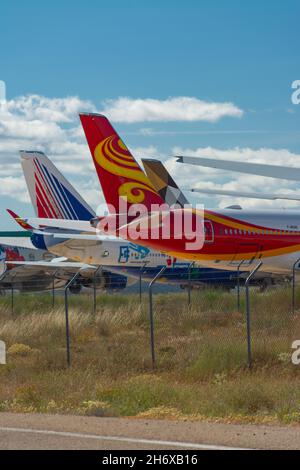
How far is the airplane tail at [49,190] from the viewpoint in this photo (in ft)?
143

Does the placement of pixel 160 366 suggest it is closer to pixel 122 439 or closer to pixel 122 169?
pixel 122 439

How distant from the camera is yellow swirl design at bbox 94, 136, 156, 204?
3441 cm

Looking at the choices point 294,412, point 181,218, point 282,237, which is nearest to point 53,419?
point 294,412

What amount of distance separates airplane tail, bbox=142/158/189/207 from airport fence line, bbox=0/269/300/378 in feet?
14.7

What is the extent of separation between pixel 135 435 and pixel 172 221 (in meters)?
22.7

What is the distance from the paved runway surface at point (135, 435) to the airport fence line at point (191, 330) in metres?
5.34

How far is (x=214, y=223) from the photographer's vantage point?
3469 centimetres

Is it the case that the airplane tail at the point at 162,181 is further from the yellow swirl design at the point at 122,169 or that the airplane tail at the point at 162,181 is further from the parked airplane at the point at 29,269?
the parked airplane at the point at 29,269

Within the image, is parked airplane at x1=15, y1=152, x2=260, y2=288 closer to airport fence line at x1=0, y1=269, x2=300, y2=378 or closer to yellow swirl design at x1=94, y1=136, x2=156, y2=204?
airport fence line at x1=0, y1=269, x2=300, y2=378

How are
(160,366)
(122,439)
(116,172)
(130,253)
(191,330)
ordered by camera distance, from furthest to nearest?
(130,253)
(116,172)
(191,330)
(160,366)
(122,439)

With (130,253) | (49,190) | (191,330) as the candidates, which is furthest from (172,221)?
(49,190)

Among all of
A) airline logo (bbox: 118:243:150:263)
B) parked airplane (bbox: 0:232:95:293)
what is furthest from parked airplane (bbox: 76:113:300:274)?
parked airplane (bbox: 0:232:95:293)

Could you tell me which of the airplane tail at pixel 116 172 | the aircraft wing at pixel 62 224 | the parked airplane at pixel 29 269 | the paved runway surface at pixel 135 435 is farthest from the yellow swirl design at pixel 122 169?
the paved runway surface at pixel 135 435

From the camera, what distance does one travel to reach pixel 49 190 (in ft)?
144
